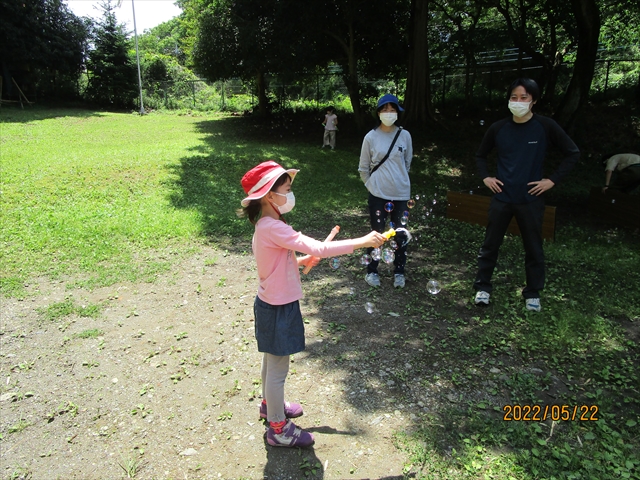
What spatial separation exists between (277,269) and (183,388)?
1728 millimetres

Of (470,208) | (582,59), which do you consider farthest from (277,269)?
(582,59)

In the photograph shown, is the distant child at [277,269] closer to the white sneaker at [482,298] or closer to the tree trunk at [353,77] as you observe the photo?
the white sneaker at [482,298]

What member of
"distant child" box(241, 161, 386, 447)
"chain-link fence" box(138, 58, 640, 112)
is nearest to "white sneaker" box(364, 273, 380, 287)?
"distant child" box(241, 161, 386, 447)

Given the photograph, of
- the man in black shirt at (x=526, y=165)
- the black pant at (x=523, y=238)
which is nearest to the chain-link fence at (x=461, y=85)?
the man in black shirt at (x=526, y=165)

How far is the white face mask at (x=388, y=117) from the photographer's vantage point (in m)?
5.35

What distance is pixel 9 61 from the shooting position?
26.3 metres

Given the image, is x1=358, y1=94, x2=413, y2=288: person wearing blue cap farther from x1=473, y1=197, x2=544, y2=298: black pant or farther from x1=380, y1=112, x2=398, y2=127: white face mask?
x1=473, y1=197, x2=544, y2=298: black pant

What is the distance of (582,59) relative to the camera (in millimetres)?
13156

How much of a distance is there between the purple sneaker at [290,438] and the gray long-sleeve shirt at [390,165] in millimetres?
3010

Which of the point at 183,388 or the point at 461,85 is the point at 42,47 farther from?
the point at 183,388

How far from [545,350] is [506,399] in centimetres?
96

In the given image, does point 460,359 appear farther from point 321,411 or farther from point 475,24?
point 475,24

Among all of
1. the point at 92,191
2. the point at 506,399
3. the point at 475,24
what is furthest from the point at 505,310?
the point at 475,24

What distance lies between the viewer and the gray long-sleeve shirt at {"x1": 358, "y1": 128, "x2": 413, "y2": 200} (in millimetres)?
5547
